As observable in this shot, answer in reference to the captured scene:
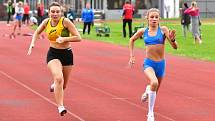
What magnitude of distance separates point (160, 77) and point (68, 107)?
73.2 inches

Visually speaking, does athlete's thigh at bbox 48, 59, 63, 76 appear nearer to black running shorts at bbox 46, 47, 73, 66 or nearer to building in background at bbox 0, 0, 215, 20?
black running shorts at bbox 46, 47, 73, 66

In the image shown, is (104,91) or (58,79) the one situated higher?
(58,79)

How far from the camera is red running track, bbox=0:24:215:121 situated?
1052 centimetres

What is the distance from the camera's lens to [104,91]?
43.8ft

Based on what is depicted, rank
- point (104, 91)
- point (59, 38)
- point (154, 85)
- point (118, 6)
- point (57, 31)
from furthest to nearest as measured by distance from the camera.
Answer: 1. point (118, 6)
2. point (104, 91)
3. point (57, 31)
4. point (59, 38)
5. point (154, 85)

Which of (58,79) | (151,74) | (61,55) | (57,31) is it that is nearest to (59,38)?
(57,31)

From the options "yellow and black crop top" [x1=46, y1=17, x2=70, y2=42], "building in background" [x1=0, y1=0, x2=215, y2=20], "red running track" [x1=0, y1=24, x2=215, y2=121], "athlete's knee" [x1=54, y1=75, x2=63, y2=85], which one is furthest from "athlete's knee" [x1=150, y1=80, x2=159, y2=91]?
"building in background" [x1=0, y1=0, x2=215, y2=20]

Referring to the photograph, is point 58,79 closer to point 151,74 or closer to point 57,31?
point 57,31

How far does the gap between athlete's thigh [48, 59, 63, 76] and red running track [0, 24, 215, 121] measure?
0.70 meters

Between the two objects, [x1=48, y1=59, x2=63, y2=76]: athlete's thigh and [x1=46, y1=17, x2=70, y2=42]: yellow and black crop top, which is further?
[x1=46, y1=17, x2=70, y2=42]: yellow and black crop top

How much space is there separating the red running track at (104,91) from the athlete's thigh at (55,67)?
2.28 ft

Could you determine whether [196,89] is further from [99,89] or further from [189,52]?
[189,52]

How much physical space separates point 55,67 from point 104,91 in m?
3.41

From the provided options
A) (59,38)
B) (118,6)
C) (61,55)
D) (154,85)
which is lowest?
(154,85)
